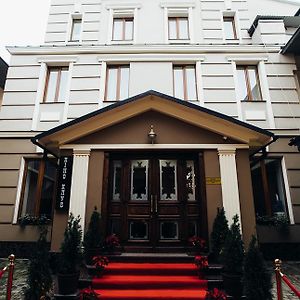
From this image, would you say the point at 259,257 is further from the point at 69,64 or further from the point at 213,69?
the point at 69,64

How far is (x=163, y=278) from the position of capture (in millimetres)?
5277

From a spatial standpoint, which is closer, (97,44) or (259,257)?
(259,257)

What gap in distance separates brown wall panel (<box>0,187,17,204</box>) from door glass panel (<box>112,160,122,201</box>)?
154 inches

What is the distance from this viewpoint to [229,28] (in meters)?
11.6

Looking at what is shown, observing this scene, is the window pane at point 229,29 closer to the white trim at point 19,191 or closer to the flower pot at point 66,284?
the white trim at point 19,191

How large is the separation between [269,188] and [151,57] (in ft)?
22.1

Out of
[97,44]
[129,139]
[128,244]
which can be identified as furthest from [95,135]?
[97,44]

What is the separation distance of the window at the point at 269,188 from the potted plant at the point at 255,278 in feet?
15.1

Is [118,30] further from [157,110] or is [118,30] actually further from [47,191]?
[47,191]

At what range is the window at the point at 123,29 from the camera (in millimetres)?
11211

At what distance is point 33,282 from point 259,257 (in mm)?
3892

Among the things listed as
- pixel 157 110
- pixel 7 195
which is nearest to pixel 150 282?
pixel 157 110

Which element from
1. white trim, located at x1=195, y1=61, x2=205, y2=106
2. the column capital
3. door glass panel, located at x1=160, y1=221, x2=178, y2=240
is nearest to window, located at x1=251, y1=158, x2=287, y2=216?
white trim, located at x1=195, y1=61, x2=205, y2=106

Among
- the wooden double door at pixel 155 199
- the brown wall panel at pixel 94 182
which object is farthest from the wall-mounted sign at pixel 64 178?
the wooden double door at pixel 155 199
